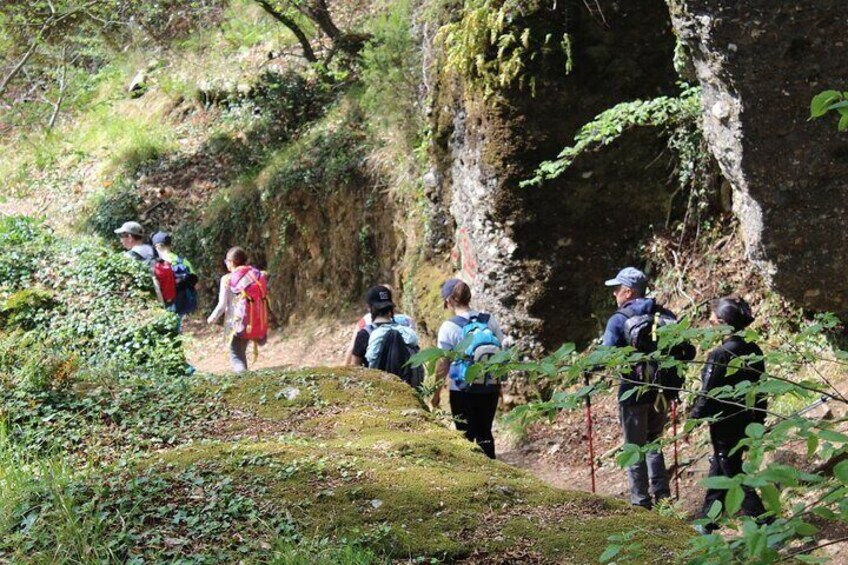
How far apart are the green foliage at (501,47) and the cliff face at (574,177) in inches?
3.9

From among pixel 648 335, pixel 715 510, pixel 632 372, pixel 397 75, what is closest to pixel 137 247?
pixel 397 75

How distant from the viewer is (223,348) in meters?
16.5

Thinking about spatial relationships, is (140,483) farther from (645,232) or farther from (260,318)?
(645,232)

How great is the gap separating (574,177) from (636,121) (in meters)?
1.08

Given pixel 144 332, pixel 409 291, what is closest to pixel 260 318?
pixel 144 332

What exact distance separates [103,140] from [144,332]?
1356 centimetres

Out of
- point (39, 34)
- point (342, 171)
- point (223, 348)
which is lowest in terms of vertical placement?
point (223, 348)

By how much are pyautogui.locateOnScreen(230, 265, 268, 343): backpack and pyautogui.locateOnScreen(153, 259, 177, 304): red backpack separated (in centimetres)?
99

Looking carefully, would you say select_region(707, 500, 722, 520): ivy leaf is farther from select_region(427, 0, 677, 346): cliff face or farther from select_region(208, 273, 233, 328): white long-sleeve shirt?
select_region(208, 273, 233, 328): white long-sleeve shirt

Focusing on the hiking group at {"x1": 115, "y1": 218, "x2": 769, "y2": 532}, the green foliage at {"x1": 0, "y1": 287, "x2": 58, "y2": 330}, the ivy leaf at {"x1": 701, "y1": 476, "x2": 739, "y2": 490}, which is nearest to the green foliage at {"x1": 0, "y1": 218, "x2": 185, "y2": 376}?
the green foliage at {"x1": 0, "y1": 287, "x2": 58, "y2": 330}

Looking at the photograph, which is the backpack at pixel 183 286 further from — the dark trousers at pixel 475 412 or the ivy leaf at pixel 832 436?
the ivy leaf at pixel 832 436

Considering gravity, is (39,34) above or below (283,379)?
above

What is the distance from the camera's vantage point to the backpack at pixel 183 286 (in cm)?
1160

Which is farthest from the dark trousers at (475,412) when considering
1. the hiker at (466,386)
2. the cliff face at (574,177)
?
the cliff face at (574,177)
